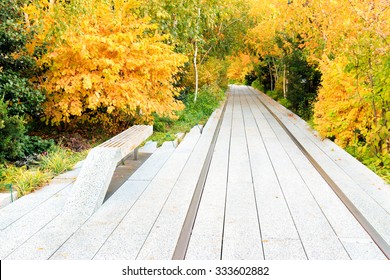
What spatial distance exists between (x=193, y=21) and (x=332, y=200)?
10.1 meters

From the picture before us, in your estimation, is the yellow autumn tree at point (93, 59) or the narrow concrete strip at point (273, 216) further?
the yellow autumn tree at point (93, 59)

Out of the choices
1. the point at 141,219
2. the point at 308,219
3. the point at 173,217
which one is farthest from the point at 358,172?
the point at 141,219

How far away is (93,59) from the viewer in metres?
6.86

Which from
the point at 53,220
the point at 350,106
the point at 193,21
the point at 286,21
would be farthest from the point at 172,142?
the point at 286,21

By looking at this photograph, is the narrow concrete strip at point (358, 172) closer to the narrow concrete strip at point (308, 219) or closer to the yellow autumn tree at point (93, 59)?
the narrow concrete strip at point (308, 219)

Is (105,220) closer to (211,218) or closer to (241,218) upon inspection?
(211,218)

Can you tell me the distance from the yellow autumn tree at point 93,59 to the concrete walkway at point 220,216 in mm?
1958

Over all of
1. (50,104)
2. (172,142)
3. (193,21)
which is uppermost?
(193,21)

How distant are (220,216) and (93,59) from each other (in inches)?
177

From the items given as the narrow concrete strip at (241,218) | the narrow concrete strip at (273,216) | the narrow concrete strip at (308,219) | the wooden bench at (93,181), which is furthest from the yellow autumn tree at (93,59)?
the narrow concrete strip at (308,219)

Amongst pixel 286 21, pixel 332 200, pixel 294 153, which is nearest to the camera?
pixel 332 200

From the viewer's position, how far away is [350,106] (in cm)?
705

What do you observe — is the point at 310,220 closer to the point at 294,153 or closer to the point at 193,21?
the point at 294,153

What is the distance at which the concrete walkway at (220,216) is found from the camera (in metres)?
2.93
